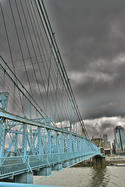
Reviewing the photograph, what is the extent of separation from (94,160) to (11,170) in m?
63.3

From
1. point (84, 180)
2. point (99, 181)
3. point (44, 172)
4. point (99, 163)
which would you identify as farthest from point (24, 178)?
point (99, 163)

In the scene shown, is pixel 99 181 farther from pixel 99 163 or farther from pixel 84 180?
pixel 99 163

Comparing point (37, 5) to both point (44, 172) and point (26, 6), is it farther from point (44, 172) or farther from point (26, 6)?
point (44, 172)

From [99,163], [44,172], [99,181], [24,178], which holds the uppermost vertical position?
[24,178]

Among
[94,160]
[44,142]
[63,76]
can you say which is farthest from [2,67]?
[94,160]

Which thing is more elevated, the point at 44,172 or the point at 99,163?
the point at 44,172

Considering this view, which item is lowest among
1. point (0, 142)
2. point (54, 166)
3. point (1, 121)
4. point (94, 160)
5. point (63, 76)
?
point (94, 160)

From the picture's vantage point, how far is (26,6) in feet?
45.2

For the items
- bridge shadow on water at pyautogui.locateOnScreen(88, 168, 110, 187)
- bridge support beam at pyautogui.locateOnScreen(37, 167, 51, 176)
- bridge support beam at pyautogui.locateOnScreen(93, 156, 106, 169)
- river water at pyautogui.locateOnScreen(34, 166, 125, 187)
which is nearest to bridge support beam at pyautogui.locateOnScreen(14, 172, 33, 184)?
bridge support beam at pyautogui.locateOnScreen(37, 167, 51, 176)

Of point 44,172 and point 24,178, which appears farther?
point 44,172

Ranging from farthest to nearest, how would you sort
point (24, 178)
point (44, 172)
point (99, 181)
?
point (99, 181) → point (44, 172) → point (24, 178)

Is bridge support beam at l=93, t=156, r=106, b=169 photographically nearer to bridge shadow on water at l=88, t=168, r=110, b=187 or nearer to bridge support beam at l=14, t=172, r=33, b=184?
bridge shadow on water at l=88, t=168, r=110, b=187

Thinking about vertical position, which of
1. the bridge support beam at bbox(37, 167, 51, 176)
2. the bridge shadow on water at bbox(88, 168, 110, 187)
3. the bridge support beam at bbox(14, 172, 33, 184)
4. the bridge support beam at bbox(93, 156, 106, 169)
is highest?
the bridge support beam at bbox(14, 172, 33, 184)

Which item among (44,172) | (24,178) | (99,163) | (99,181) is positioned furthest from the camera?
(99,163)
